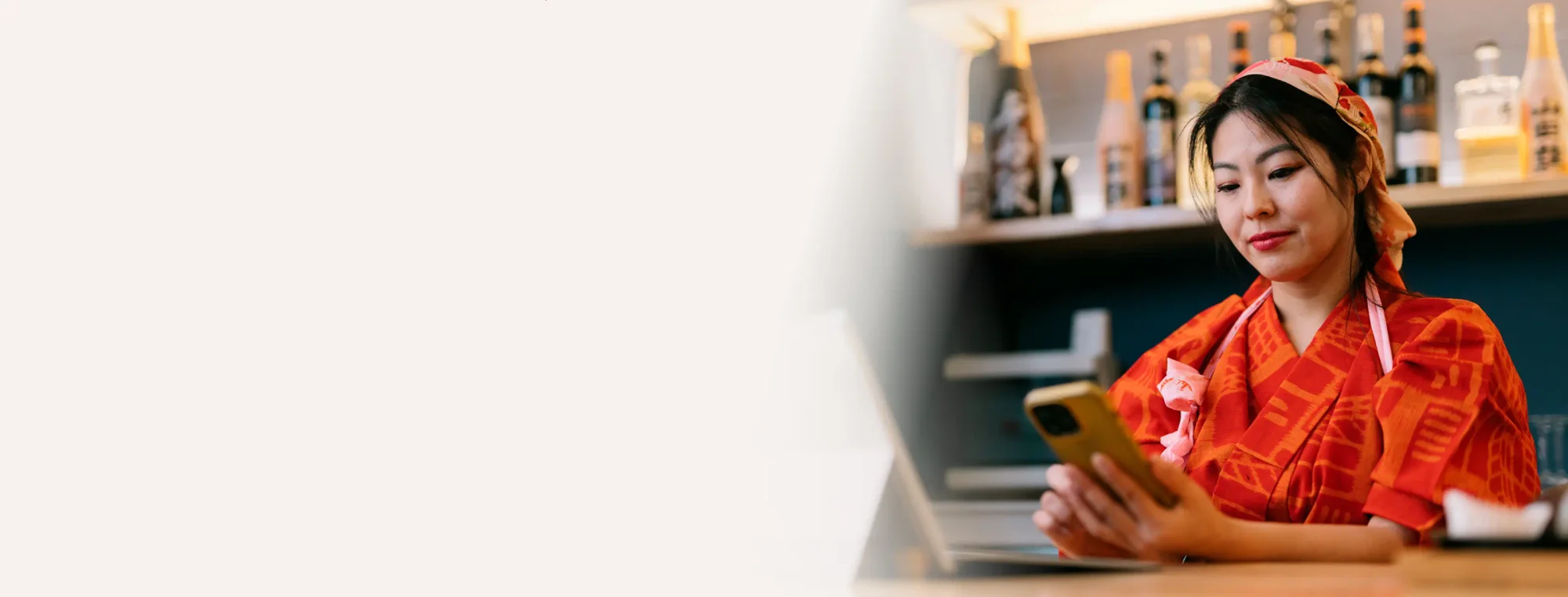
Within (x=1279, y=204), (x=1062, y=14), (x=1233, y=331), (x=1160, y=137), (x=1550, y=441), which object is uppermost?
(x=1062, y=14)

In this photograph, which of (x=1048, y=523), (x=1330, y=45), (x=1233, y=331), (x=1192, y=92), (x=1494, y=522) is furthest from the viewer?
(x=1192, y=92)

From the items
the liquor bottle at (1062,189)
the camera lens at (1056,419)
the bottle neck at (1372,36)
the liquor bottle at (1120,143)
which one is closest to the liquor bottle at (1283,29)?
the bottle neck at (1372,36)

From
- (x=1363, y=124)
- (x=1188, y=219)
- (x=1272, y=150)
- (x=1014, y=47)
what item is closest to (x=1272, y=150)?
(x=1272, y=150)

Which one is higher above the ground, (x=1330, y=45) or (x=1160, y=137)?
(x=1330, y=45)

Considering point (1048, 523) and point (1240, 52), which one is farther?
point (1240, 52)

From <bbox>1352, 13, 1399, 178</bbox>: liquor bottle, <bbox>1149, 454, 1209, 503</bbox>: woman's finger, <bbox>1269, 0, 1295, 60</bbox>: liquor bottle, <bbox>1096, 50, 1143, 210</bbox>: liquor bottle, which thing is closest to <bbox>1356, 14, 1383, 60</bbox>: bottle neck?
<bbox>1352, 13, 1399, 178</bbox>: liquor bottle

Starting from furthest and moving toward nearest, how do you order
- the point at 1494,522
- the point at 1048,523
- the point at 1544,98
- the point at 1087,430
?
the point at 1544,98 → the point at 1048,523 → the point at 1087,430 → the point at 1494,522

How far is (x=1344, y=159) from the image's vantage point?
1.16m

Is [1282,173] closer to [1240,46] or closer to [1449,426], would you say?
[1449,426]

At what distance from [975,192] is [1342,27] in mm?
627

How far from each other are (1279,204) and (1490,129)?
2.70ft

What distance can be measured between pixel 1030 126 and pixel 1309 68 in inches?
38.9

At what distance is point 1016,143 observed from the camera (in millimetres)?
2127

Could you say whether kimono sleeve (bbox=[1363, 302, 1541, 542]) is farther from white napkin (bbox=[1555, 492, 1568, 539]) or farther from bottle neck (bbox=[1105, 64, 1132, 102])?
bottle neck (bbox=[1105, 64, 1132, 102])
